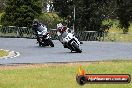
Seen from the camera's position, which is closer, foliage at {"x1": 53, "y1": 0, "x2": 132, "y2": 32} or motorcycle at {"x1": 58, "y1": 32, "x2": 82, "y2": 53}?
motorcycle at {"x1": 58, "y1": 32, "x2": 82, "y2": 53}

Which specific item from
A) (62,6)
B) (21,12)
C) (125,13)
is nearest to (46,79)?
(21,12)

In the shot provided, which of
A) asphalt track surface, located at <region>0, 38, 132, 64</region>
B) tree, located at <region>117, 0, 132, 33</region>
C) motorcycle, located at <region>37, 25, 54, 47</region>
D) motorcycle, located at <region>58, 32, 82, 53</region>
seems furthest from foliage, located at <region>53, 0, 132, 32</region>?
tree, located at <region>117, 0, 132, 33</region>

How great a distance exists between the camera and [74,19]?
36.0 meters

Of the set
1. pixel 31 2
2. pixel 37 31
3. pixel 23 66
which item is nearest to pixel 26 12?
pixel 31 2

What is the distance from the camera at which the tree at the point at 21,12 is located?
36406 mm

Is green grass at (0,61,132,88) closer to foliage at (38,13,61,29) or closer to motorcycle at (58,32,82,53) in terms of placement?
motorcycle at (58,32,82,53)

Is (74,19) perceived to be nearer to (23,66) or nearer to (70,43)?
(70,43)

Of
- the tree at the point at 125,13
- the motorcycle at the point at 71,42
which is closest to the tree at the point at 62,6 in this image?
the motorcycle at the point at 71,42

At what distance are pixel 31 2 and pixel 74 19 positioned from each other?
4387mm

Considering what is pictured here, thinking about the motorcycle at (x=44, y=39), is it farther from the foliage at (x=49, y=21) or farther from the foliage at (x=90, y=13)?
the foliage at (x=49, y=21)

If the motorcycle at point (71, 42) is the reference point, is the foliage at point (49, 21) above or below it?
below

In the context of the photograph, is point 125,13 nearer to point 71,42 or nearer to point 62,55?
point 71,42

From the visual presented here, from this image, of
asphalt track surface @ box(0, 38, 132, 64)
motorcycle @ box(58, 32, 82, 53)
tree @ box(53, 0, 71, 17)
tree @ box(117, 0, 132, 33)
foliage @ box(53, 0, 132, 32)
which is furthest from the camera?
tree @ box(117, 0, 132, 33)

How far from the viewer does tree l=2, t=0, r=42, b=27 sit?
3641 centimetres
